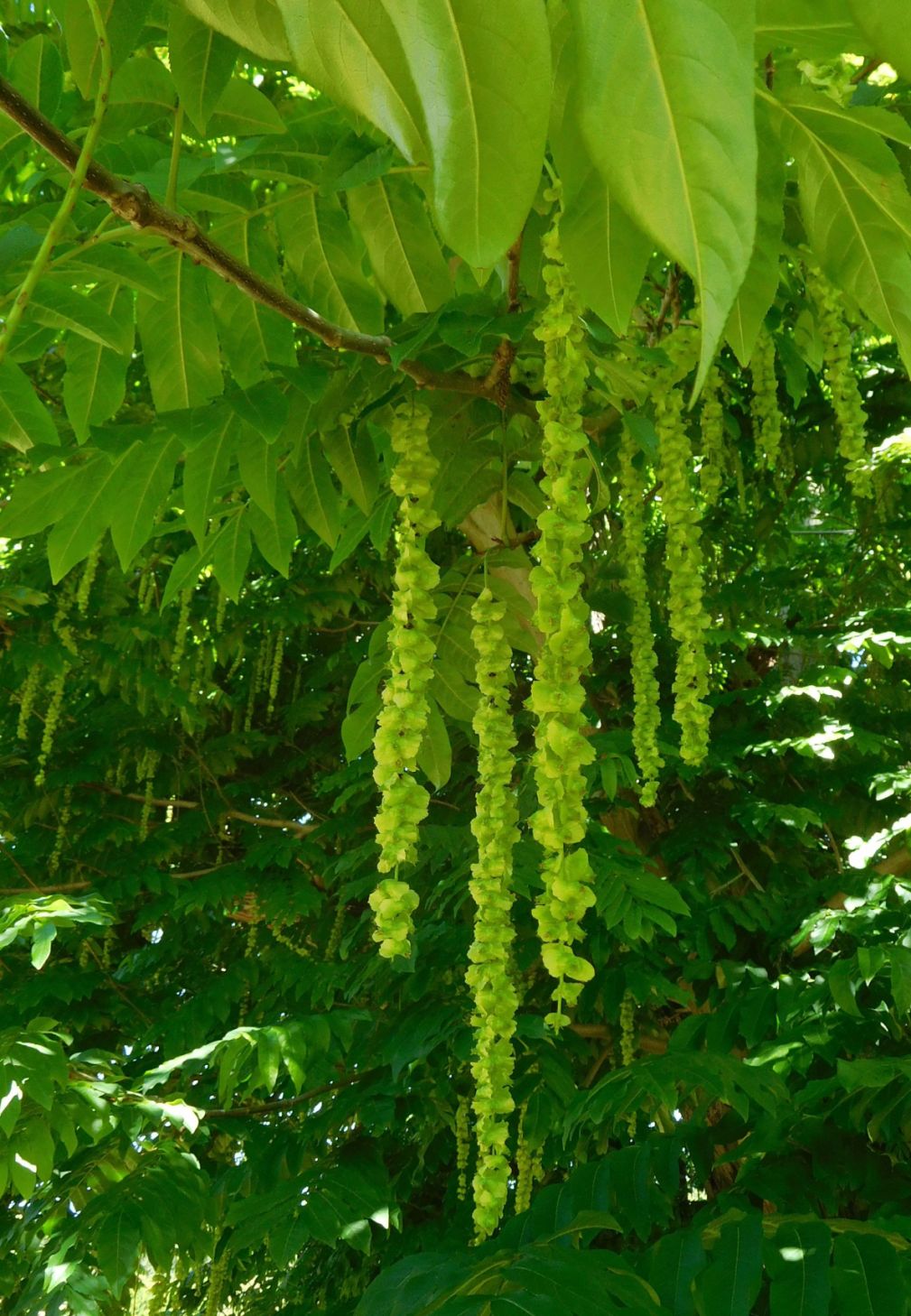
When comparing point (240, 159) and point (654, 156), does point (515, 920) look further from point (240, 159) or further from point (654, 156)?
point (654, 156)

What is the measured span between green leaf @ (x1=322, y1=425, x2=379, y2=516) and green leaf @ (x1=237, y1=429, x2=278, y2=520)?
0.07 metres

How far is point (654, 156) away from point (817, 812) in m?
3.08

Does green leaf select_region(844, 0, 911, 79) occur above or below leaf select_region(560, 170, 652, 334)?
below

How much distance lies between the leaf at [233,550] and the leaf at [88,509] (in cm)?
26

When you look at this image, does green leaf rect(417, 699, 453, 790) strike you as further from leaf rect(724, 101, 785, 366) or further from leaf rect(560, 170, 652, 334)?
leaf rect(560, 170, 652, 334)

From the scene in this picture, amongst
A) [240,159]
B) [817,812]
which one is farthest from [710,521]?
[240,159]

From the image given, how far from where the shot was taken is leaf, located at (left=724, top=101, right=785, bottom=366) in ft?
3.01

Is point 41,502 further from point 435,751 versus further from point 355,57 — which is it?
point 355,57

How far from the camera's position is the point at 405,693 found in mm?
1126

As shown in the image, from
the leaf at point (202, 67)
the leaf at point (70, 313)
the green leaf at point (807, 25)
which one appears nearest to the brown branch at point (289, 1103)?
the leaf at point (70, 313)

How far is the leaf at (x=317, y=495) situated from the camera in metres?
1.51

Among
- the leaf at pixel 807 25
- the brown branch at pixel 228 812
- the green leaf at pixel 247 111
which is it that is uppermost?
the brown branch at pixel 228 812

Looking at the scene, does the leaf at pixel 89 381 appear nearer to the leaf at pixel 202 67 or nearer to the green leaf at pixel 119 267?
the green leaf at pixel 119 267

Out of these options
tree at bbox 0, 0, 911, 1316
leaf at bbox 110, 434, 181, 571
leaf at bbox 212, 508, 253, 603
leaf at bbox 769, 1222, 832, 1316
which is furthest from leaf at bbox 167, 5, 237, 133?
leaf at bbox 769, 1222, 832, 1316
